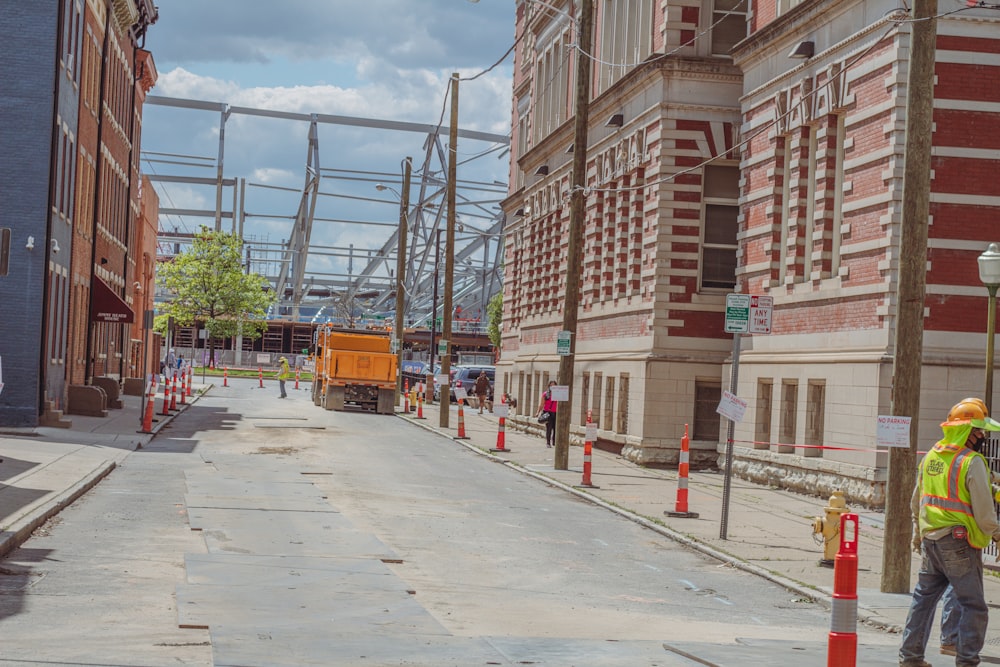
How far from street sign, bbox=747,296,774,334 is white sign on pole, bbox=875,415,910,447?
4.71m

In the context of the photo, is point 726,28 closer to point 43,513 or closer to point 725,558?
point 725,558

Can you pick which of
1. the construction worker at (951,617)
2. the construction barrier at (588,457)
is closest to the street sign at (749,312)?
the construction barrier at (588,457)

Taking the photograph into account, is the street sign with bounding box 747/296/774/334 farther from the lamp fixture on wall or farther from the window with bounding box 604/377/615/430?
the window with bounding box 604/377/615/430

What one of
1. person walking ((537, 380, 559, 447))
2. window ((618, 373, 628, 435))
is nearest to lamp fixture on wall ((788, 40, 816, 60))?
window ((618, 373, 628, 435))

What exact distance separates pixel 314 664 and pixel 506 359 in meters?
41.0

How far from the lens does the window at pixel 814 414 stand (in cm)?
2430

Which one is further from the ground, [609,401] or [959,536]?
[609,401]

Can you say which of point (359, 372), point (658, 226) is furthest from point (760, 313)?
point (359, 372)

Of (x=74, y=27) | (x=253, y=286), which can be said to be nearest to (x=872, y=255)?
(x=74, y=27)

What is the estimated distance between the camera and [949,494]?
993cm

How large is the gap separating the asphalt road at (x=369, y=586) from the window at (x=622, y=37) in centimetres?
1436

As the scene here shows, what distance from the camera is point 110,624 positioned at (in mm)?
10062

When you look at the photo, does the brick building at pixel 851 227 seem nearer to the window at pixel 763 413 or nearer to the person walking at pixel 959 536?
the window at pixel 763 413

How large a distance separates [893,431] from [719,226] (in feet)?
60.9
